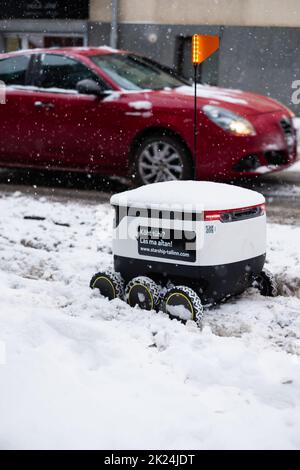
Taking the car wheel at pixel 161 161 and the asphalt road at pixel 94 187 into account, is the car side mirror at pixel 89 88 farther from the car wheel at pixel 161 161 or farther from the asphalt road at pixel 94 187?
the asphalt road at pixel 94 187

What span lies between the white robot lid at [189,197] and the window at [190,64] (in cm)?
1284

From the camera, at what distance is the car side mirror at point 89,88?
8.44m

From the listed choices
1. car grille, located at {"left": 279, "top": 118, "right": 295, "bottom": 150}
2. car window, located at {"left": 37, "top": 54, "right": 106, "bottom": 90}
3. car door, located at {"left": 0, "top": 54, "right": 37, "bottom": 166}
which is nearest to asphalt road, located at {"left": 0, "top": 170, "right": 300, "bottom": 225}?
car door, located at {"left": 0, "top": 54, "right": 37, "bottom": 166}

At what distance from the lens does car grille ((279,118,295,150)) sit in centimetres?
837

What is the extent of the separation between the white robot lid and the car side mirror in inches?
160

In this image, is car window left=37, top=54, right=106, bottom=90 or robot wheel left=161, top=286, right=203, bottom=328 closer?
robot wheel left=161, top=286, right=203, bottom=328

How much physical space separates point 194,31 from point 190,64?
784 mm

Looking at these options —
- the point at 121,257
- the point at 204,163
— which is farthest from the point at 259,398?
the point at 204,163

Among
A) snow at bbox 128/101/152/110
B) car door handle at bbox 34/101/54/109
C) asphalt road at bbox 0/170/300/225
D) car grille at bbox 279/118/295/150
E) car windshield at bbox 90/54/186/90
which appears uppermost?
car windshield at bbox 90/54/186/90

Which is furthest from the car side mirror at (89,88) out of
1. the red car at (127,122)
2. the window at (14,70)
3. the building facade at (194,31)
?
the building facade at (194,31)

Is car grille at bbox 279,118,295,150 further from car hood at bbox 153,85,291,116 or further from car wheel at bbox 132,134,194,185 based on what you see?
car wheel at bbox 132,134,194,185

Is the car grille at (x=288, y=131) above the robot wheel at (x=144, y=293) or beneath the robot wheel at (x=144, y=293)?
above

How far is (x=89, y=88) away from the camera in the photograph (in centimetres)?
844
